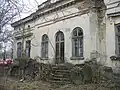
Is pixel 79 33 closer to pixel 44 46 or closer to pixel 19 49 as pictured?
pixel 44 46

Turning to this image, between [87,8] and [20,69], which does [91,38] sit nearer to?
[87,8]

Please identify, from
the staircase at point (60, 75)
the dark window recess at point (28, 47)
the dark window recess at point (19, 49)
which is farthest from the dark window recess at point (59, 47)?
the dark window recess at point (19, 49)

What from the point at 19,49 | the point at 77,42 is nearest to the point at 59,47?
the point at 77,42

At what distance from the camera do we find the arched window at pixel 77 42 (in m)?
15.2

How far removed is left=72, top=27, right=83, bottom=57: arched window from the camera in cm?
1523

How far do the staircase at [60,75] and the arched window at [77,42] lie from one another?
1.91 meters

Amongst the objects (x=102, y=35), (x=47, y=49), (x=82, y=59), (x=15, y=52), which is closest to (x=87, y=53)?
(x=82, y=59)

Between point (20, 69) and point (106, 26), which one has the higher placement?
point (106, 26)

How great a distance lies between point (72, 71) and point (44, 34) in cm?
773

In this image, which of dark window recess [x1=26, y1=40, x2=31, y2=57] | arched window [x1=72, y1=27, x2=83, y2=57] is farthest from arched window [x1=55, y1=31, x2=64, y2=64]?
dark window recess [x1=26, y1=40, x2=31, y2=57]

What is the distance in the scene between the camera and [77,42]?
15500 millimetres

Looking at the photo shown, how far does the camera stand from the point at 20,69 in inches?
679

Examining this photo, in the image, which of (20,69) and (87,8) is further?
(20,69)

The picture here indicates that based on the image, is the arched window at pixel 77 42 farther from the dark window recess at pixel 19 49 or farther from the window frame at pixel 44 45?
the dark window recess at pixel 19 49
